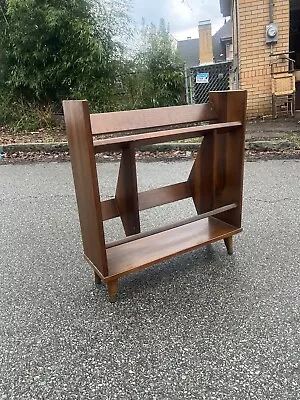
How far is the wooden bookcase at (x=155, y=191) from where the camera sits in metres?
1.73

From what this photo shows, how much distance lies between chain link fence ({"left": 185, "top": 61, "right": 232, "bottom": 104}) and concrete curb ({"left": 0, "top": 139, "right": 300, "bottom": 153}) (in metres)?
2.16

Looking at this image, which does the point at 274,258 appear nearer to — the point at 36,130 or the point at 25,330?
the point at 25,330

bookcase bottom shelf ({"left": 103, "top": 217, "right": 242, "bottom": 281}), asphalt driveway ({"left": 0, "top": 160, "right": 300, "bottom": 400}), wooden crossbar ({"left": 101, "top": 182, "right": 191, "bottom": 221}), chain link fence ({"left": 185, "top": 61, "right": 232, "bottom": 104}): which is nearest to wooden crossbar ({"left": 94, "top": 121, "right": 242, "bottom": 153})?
wooden crossbar ({"left": 101, "top": 182, "right": 191, "bottom": 221})

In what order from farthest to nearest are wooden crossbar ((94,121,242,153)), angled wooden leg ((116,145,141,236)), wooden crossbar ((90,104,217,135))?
angled wooden leg ((116,145,141,236))
wooden crossbar ((90,104,217,135))
wooden crossbar ((94,121,242,153))

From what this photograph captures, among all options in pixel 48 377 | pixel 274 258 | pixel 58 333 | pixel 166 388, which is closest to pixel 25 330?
pixel 58 333

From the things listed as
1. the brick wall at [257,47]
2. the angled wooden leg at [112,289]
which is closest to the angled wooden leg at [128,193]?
the angled wooden leg at [112,289]

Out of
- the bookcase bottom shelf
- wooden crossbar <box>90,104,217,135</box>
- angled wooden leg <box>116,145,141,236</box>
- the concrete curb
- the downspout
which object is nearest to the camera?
wooden crossbar <box>90,104,217,135</box>

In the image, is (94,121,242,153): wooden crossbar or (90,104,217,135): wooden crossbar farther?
(90,104,217,135): wooden crossbar

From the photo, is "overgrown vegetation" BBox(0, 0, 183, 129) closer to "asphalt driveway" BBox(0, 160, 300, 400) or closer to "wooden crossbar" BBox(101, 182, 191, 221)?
"asphalt driveway" BBox(0, 160, 300, 400)

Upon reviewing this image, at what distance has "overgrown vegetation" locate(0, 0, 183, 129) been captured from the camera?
19.9 feet

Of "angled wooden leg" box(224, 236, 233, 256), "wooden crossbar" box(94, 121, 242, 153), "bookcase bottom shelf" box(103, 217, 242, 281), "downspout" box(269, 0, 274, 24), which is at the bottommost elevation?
"angled wooden leg" box(224, 236, 233, 256)

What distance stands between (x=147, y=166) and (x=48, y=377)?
345 centimetres

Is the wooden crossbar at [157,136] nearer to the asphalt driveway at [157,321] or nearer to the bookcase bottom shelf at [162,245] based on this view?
the bookcase bottom shelf at [162,245]

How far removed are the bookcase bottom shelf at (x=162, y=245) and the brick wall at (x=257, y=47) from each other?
→ 14.8 feet
